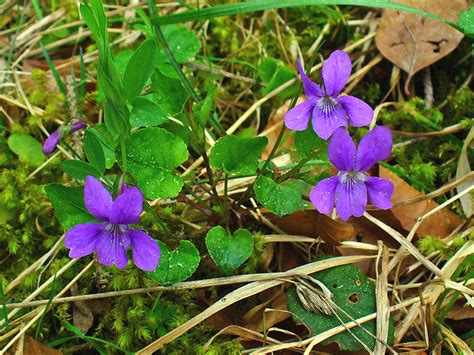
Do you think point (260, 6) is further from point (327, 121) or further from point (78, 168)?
point (78, 168)

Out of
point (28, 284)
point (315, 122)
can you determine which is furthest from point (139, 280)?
point (315, 122)

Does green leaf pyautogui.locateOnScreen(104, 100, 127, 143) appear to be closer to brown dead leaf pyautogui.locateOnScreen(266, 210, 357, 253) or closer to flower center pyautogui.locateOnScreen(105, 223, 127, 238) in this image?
flower center pyautogui.locateOnScreen(105, 223, 127, 238)

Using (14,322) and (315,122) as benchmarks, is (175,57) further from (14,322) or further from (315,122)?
(14,322)

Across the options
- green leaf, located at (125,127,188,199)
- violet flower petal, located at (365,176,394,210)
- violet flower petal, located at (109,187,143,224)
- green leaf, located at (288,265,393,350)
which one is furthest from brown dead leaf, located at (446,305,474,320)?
violet flower petal, located at (109,187,143,224)

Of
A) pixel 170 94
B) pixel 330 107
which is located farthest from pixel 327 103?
pixel 170 94

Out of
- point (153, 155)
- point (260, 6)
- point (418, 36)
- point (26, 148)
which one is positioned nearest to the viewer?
point (153, 155)
